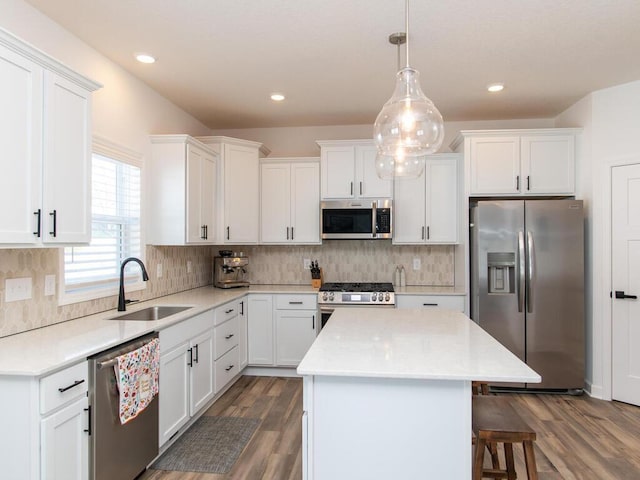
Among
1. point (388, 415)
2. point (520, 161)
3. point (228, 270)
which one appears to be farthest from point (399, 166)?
point (228, 270)

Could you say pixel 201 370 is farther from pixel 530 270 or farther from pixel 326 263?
pixel 530 270

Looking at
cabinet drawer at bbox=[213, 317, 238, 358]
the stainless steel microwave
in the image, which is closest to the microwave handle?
the stainless steel microwave

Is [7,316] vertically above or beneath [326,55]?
beneath

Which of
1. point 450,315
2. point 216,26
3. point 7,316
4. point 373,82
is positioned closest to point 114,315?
point 7,316

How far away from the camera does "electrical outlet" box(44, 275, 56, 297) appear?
2322 millimetres

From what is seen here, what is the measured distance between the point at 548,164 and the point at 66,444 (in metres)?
4.27

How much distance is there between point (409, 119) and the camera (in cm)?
181

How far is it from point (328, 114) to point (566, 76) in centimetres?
217

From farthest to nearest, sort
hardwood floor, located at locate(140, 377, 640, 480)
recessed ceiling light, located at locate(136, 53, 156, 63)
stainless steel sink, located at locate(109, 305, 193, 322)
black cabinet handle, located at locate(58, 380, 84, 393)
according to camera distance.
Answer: stainless steel sink, located at locate(109, 305, 193, 322)
recessed ceiling light, located at locate(136, 53, 156, 63)
hardwood floor, located at locate(140, 377, 640, 480)
black cabinet handle, located at locate(58, 380, 84, 393)

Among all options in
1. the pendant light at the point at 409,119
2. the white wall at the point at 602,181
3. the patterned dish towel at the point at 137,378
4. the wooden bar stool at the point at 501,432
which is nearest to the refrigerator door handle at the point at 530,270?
the white wall at the point at 602,181

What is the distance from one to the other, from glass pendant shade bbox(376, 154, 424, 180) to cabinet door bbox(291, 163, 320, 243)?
78.7 inches

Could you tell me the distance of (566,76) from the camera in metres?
3.23

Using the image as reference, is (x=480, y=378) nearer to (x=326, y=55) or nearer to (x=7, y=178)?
(x=7, y=178)

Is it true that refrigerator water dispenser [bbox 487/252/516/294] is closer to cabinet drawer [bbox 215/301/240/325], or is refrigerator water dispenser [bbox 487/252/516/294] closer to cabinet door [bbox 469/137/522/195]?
cabinet door [bbox 469/137/522/195]
